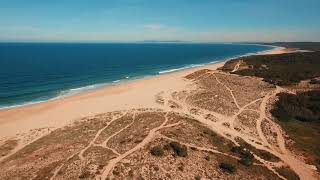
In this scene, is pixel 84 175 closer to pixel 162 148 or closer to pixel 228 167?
pixel 162 148

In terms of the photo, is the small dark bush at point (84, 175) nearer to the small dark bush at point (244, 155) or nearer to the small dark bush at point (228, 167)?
the small dark bush at point (228, 167)

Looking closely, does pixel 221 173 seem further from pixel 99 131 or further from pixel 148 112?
pixel 148 112

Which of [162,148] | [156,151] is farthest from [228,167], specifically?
[156,151]

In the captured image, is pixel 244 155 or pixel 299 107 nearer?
pixel 244 155

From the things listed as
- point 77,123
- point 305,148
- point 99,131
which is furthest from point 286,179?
point 77,123

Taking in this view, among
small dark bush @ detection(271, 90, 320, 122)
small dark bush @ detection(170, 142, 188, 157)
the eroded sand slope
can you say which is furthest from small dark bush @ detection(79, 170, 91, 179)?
small dark bush @ detection(271, 90, 320, 122)

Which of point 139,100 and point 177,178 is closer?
point 177,178
